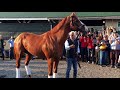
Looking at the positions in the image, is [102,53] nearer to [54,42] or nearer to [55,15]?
[54,42]

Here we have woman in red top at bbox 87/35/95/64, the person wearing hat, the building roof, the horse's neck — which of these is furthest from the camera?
the building roof

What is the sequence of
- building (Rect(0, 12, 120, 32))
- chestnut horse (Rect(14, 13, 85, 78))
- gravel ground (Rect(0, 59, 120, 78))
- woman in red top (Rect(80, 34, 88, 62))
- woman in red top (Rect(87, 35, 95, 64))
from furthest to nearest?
building (Rect(0, 12, 120, 32))
woman in red top (Rect(80, 34, 88, 62))
woman in red top (Rect(87, 35, 95, 64))
gravel ground (Rect(0, 59, 120, 78))
chestnut horse (Rect(14, 13, 85, 78))

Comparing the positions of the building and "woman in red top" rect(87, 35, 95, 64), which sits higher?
the building

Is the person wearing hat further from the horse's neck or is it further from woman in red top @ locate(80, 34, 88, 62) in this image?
the horse's neck

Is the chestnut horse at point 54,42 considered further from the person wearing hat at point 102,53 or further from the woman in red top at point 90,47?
the woman in red top at point 90,47

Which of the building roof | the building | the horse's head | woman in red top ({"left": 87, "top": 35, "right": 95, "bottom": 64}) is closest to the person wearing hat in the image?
woman in red top ({"left": 87, "top": 35, "right": 95, "bottom": 64})

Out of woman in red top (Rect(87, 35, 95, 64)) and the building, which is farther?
the building

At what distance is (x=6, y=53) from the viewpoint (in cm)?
1786

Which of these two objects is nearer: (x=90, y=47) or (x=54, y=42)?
(x=54, y=42)

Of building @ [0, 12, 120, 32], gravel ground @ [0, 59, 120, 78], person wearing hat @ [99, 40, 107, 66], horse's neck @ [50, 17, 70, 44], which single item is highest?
building @ [0, 12, 120, 32]

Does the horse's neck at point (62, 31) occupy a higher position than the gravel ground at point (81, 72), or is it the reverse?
the horse's neck at point (62, 31)

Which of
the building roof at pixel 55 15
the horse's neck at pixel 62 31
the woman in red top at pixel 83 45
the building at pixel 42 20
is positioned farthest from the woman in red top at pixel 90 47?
the horse's neck at pixel 62 31

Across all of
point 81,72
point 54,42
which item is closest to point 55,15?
point 81,72
